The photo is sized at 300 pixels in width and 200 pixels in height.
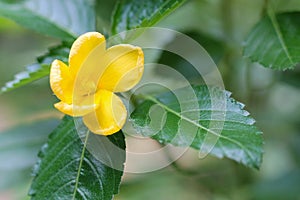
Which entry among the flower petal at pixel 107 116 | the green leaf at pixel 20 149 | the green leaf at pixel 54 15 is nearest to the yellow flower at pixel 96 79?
the flower petal at pixel 107 116

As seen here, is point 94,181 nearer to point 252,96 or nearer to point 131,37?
point 131,37

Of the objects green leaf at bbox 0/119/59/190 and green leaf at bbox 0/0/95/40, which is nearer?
green leaf at bbox 0/0/95/40

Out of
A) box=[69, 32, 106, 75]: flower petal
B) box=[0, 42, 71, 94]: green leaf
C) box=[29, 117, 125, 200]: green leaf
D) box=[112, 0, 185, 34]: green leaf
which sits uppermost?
box=[69, 32, 106, 75]: flower petal

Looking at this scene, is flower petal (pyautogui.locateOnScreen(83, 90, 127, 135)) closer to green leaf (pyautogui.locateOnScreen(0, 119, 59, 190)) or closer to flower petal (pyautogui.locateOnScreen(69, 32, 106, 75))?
flower petal (pyautogui.locateOnScreen(69, 32, 106, 75))

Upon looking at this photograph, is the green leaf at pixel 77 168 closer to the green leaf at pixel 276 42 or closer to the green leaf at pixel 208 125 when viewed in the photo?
the green leaf at pixel 208 125

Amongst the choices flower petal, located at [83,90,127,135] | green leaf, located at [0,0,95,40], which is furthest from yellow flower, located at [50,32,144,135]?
green leaf, located at [0,0,95,40]

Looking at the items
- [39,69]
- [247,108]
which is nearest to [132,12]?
[39,69]
